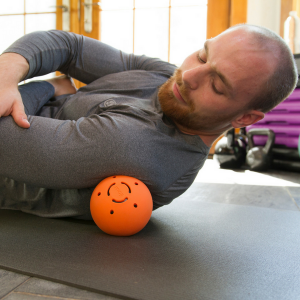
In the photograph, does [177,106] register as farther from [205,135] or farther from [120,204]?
[120,204]

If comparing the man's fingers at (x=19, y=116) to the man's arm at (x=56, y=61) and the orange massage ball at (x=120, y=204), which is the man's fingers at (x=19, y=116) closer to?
the man's arm at (x=56, y=61)

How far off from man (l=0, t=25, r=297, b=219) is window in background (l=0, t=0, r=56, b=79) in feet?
8.47

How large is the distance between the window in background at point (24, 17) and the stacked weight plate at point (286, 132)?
100 inches

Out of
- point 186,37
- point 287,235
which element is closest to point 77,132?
point 287,235

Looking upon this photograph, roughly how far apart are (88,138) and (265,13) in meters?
2.87

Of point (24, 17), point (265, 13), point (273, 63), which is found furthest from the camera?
point (24, 17)

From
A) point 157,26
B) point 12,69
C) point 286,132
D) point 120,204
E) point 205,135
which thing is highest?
point 157,26

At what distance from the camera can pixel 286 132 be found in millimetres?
2643

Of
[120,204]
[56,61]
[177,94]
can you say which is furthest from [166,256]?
[56,61]

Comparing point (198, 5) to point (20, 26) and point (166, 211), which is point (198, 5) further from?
point (166, 211)

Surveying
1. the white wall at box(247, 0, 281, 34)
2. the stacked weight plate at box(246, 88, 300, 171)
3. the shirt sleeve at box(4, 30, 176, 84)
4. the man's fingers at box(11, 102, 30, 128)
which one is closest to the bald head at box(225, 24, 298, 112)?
the shirt sleeve at box(4, 30, 176, 84)

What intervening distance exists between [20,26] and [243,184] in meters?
3.07

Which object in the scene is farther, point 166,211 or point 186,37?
point 186,37

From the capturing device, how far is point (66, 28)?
336 cm
